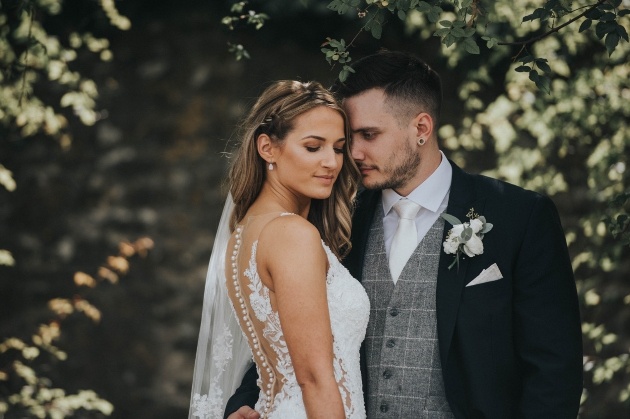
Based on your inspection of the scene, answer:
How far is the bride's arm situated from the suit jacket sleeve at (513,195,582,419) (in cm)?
61

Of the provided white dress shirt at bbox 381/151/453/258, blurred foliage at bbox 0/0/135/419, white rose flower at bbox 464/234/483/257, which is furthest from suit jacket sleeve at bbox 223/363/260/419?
blurred foliage at bbox 0/0/135/419

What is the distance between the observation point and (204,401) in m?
3.07

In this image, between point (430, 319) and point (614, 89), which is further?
point (614, 89)

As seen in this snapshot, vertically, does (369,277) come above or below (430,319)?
above

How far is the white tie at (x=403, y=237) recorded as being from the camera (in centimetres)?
296

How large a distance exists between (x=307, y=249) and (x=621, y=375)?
298 cm

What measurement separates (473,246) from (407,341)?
0.37 meters

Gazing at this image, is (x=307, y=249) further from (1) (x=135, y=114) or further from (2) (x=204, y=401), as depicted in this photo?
(1) (x=135, y=114)

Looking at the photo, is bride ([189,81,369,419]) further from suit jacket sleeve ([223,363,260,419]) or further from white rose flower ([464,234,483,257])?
white rose flower ([464,234,483,257])

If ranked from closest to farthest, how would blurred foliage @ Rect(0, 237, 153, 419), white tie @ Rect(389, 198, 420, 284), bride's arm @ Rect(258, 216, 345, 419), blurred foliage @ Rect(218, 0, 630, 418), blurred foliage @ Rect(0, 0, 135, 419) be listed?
bride's arm @ Rect(258, 216, 345, 419) → white tie @ Rect(389, 198, 420, 284) → blurred foliage @ Rect(0, 0, 135, 419) → blurred foliage @ Rect(0, 237, 153, 419) → blurred foliage @ Rect(218, 0, 630, 418)

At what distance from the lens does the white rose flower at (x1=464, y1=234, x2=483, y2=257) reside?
275 centimetres

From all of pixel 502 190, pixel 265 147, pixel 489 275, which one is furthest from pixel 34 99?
pixel 489 275

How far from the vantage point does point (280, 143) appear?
2.82 metres

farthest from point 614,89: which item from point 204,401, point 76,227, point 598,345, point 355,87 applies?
point 76,227
